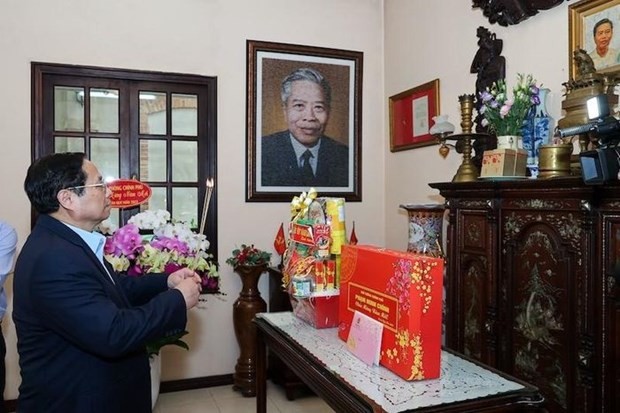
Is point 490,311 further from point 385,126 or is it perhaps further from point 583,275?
point 385,126

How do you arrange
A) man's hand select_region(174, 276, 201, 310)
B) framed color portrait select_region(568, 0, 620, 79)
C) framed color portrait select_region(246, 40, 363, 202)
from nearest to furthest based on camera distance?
man's hand select_region(174, 276, 201, 310) < framed color portrait select_region(568, 0, 620, 79) < framed color portrait select_region(246, 40, 363, 202)

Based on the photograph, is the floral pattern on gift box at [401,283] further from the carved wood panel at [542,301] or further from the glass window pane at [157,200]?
the glass window pane at [157,200]

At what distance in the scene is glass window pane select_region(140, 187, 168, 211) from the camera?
368 cm

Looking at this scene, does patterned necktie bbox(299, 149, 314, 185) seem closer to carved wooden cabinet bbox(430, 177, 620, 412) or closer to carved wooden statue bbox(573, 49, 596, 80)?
carved wooden cabinet bbox(430, 177, 620, 412)

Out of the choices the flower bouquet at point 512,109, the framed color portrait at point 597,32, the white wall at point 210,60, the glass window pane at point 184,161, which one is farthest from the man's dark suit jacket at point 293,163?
the framed color portrait at point 597,32

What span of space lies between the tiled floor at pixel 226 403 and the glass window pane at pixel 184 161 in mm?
1569

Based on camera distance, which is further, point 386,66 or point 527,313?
point 386,66

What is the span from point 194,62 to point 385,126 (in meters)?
1.62

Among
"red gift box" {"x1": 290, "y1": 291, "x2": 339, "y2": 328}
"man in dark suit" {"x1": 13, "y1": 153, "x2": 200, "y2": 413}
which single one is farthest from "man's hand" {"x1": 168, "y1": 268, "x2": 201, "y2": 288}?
"red gift box" {"x1": 290, "y1": 291, "x2": 339, "y2": 328}

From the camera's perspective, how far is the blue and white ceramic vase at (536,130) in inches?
95.6

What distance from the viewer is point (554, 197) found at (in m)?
1.99

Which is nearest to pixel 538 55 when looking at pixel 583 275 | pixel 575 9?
pixel 575 9

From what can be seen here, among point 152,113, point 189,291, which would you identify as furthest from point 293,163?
point 189,291

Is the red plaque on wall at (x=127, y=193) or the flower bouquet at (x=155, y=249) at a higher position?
the red plaque on wall at (x=127, y=193)
